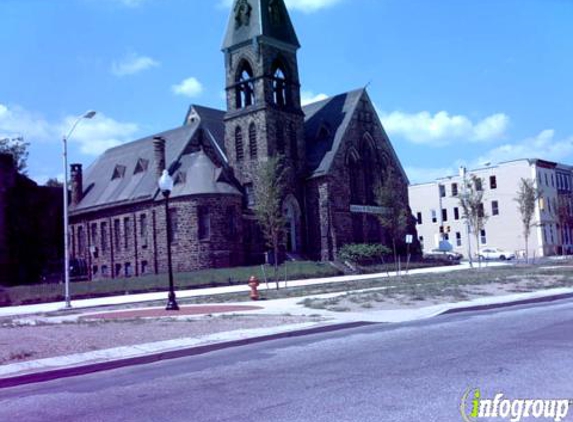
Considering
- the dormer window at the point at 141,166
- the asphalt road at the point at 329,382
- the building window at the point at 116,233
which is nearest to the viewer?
the asphalt road at the point at 329,382

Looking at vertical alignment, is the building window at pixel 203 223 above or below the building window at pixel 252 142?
below

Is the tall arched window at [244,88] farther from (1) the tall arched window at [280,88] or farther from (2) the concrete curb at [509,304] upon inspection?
(2) the concrete curb at [509,304]

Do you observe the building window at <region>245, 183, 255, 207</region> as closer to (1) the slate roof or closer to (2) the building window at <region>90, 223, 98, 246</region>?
(1) the slate roof

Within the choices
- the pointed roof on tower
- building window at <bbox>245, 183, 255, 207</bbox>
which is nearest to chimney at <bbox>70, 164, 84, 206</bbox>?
building window at <bbox>245, 183, 255, 207</bbox>

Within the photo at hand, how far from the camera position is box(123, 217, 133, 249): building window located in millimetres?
53625

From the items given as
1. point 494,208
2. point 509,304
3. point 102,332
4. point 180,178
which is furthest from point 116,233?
point 494,208

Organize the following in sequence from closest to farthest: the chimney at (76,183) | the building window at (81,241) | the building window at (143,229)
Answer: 1. the building window at (143,229)
2. the building window at (81,241)
3. the chimney at (76,183)

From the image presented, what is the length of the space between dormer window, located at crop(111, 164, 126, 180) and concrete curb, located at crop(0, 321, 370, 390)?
4754 centimetres

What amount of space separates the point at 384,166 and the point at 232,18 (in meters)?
18.6

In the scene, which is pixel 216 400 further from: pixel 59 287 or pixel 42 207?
Result: pixel 42 207

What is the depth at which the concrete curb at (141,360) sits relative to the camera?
10.4 m

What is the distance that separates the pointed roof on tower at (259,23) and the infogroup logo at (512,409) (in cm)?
4779

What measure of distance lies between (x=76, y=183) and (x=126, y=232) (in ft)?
34.9

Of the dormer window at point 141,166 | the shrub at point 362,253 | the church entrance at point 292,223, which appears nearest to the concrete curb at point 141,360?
the shrub at point 362,253
